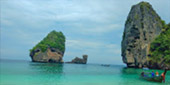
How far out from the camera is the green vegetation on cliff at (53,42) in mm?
88787

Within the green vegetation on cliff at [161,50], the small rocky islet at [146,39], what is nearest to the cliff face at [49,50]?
the small rocky islet at [146,39]

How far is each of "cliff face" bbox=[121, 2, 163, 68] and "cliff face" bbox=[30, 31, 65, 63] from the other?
1729 inches

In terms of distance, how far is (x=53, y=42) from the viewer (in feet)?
316

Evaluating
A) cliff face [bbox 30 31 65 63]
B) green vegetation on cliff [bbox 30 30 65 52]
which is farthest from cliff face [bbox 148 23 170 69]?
green vegetation on cliff [bbox 30 30 65 52]

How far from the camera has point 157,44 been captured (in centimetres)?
5472

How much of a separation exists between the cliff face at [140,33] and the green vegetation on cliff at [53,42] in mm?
46069

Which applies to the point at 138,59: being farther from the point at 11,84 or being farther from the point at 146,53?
the point at 11,84

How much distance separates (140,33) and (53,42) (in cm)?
5505

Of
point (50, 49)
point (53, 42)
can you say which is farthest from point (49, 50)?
point (53, 42)

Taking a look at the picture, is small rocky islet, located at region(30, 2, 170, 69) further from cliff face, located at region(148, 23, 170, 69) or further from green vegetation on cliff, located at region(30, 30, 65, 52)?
green vegetation on cliff, located at region(30, 30, 65, 52)

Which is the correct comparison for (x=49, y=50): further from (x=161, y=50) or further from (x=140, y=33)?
(x=161, y=50)

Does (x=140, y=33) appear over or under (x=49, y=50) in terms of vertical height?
over

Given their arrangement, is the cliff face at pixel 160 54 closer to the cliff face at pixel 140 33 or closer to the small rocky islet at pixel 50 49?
the cliff face at pixel 140 33

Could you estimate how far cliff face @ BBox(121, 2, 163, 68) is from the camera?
57750 mm
